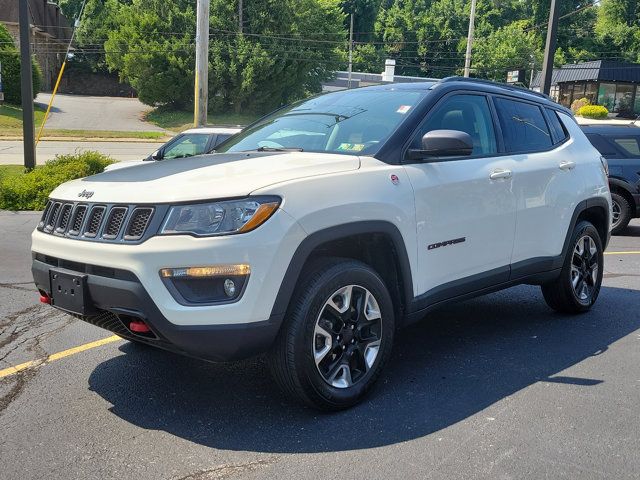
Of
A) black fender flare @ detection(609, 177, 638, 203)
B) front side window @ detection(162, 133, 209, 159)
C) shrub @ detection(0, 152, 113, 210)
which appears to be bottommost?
shrub @ detection(0, 152, 113, 210)

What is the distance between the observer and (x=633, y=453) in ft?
10.8

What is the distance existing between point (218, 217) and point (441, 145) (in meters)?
1.51

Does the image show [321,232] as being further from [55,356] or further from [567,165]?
[567,165]

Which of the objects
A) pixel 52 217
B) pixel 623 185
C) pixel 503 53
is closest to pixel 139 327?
pixel 52 217

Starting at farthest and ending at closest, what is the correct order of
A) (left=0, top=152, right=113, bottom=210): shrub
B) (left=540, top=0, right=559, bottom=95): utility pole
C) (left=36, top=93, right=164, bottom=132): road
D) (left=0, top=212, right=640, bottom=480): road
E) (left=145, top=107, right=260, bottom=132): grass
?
(left=145, top=107, right=260, bottom=132): grass
(left=36, top=93, right=164, bottom=132): road
(left=540, top=0, right=559, bottom=95): utility pole
(left=0, top=152, right=113, bottom=210): shrub
(left=0, top=212, right=640, bottom=480): road

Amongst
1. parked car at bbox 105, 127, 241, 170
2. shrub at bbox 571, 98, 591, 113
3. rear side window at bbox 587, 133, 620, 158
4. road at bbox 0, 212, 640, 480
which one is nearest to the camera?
road at bbox 0, 212, 640, 480

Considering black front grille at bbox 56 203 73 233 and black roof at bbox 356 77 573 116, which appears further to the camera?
black roof at bbox 356 77 573 116

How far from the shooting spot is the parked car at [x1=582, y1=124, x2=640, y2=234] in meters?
11.0

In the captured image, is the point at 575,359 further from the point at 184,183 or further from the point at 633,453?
the point at 184,183

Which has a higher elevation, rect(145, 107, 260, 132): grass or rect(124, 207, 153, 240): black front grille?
rect(124, 207, 153, 240): black front grille

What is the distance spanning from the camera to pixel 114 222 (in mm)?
3402

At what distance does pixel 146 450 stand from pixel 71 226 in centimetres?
130

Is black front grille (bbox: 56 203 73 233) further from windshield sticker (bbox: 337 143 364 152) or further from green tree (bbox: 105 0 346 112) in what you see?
green tree (bbox: 105 0 346 112)

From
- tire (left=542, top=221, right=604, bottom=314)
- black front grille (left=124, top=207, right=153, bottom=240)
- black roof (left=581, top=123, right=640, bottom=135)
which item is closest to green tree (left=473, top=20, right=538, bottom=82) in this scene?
black roof (left=581, top=123, right=640, bottom=135)
